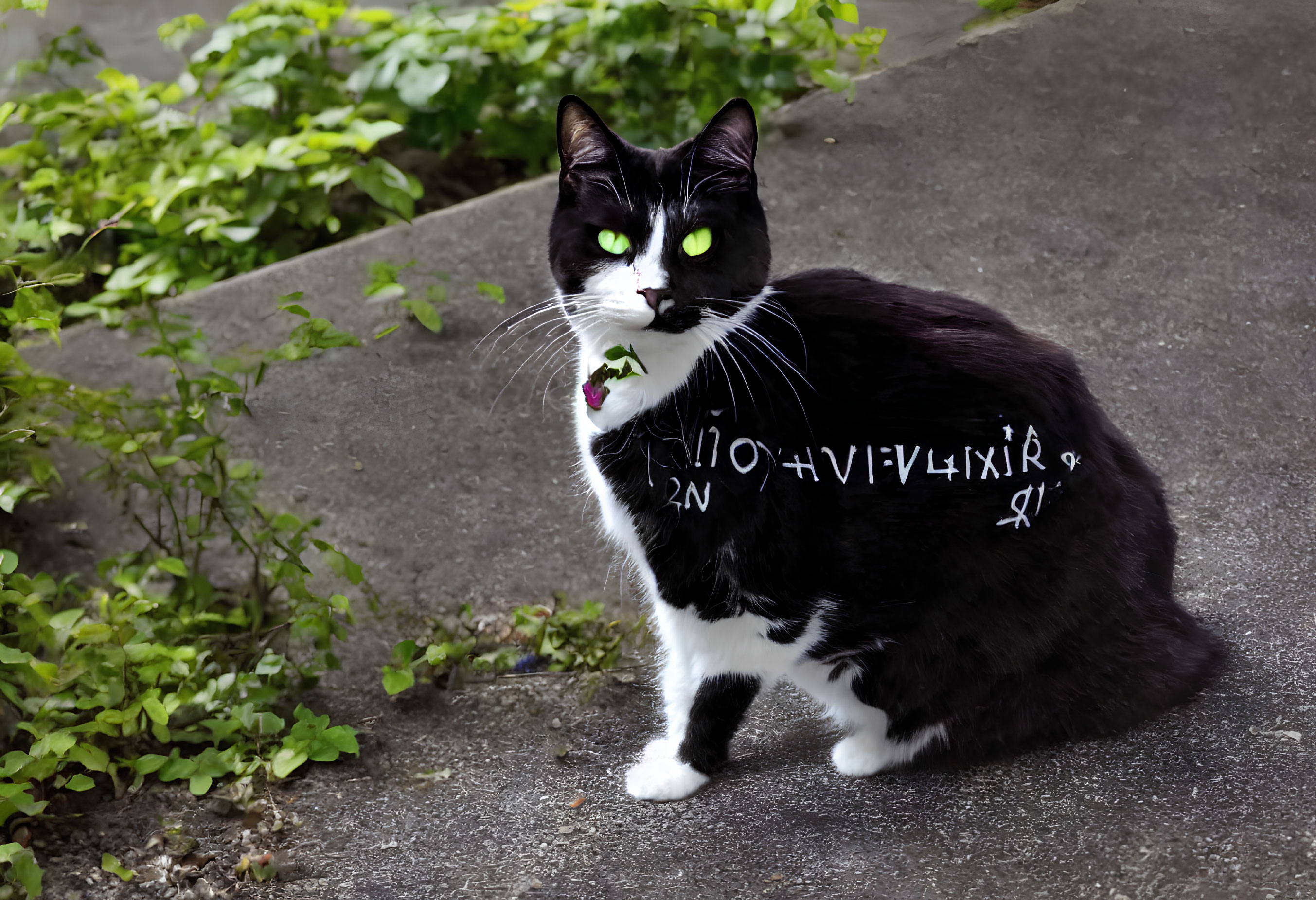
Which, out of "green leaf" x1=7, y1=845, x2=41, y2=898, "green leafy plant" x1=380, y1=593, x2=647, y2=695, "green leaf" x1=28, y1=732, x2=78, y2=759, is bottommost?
"green leafy plant" x1=380, y1=593, x2=647, y2=695

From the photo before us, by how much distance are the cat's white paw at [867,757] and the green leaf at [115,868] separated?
3.69ft

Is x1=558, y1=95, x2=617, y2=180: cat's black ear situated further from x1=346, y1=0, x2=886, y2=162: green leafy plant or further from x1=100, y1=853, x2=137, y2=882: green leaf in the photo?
Answer: x1=100, y1=853, x2=137, y2=882: green leaf

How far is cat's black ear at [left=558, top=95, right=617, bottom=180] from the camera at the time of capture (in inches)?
58.3

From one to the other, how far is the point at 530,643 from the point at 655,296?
960mm

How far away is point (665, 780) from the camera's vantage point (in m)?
1.73

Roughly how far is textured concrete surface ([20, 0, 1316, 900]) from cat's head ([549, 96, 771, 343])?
0.71 metres

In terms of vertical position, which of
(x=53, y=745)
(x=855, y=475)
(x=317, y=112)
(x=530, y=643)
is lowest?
(x=530, y=643)

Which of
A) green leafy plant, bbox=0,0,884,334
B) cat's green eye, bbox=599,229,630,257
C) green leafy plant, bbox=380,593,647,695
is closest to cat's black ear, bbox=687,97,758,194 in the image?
cat's green eye, bbox=599,229,630,257

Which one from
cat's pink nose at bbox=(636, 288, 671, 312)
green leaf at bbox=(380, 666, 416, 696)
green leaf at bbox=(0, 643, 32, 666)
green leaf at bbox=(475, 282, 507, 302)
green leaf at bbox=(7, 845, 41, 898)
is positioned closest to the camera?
cat's pink nose at bbox=(636, 288, 671, 312)

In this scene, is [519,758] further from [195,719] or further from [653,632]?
[195,719]

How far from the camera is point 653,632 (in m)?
2.12

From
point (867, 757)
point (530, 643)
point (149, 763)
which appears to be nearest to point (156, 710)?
point (149, 763)

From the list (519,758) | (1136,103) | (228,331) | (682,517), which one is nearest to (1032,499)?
(682,517)

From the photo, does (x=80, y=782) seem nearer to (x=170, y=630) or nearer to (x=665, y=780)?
(x=170, y=630)
